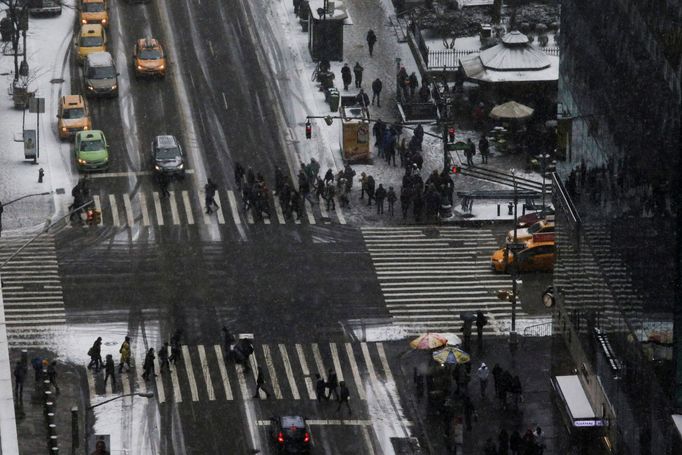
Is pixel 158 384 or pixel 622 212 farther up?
pixel 622 212

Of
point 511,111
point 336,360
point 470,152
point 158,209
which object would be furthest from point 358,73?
point 336,360

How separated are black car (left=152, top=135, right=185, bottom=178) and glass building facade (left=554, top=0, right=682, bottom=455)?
2501cm

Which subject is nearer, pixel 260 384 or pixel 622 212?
pixel 622 212

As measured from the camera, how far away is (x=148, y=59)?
114 m

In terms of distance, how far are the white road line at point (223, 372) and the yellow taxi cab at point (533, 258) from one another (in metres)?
14.4

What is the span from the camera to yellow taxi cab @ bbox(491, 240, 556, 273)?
303 feet

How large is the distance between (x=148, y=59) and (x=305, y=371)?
115ft

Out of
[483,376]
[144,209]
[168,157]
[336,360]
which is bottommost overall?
[144,209]

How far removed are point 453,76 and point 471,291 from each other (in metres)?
25.2

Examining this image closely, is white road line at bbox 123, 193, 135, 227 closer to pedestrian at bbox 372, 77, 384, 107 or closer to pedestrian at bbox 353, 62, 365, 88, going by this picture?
pedestrian at bbox 372, 77, 384, 107

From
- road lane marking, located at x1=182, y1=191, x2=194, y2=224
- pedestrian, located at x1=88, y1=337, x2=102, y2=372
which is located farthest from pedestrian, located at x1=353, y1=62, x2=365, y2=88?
pedestrian, located at x1=88, y1=337, x2=102, y2=372

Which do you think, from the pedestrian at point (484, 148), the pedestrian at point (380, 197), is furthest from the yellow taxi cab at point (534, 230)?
the pedestrian at point (484, 148)

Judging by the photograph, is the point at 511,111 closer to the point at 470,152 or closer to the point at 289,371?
the point at 470,152

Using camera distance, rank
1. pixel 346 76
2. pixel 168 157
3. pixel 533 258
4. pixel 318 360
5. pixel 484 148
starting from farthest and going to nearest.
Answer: pixel 346 76, pixel 484 148, pixel 168 157, pixel 533 258, pixel 318 360
